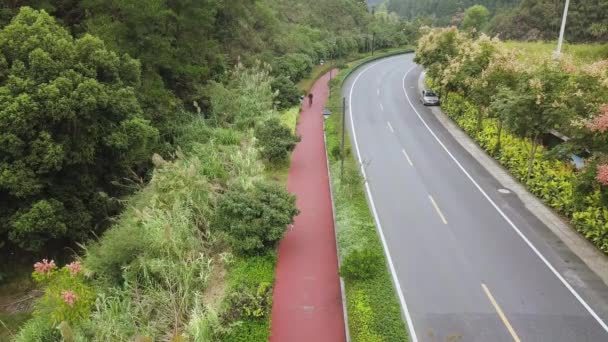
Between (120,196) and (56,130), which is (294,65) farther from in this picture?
(56,130)

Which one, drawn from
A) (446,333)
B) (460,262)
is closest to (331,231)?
(460,262)

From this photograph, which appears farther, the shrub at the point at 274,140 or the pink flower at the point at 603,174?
the shrub at the point at 274,140

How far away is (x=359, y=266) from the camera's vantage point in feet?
47.6

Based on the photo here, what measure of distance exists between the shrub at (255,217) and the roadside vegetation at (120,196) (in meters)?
0.05

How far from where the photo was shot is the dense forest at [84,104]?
16.0 metres

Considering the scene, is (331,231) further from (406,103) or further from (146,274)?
(406,103)

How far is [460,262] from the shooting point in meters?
16.2

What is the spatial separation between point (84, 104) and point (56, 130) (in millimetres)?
1569

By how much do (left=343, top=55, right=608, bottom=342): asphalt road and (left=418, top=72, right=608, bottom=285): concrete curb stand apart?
0.32 meters

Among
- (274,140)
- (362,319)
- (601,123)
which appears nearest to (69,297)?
(362,319)

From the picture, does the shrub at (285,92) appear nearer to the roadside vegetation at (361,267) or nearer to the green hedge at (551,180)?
the roadside vegetation at (361,267)

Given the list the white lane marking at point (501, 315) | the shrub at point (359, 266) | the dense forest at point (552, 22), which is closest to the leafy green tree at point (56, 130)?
the shrub at point (359, 266)

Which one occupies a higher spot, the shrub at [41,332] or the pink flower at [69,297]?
the pink flower at [69,297]

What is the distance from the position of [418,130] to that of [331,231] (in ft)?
50.4
